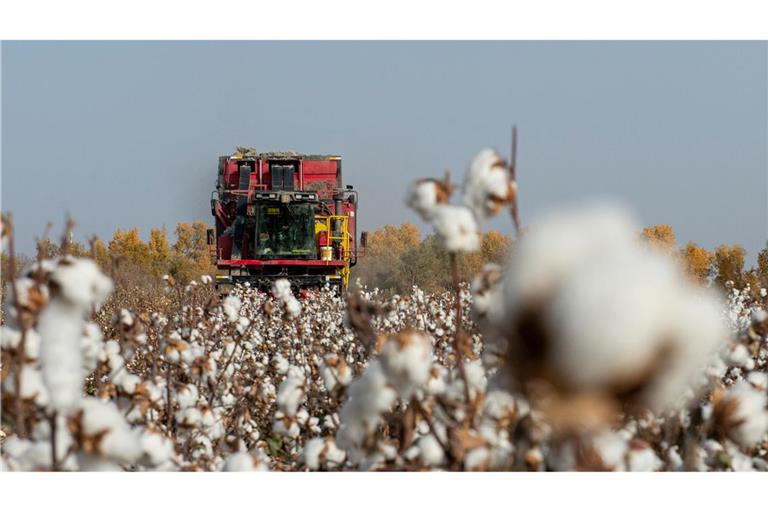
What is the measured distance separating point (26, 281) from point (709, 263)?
16.7 m

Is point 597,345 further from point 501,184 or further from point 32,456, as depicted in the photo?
point 32,456

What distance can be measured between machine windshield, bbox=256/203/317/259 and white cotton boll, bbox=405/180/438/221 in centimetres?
1391

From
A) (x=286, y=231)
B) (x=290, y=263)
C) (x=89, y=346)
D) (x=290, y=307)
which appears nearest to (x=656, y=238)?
(x=89, y=346)

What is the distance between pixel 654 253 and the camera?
776 millimetres

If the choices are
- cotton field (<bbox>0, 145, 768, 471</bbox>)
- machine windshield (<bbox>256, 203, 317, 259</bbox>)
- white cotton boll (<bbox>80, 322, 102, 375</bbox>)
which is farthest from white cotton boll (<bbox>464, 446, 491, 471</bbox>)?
machine windshield (<bbox>256, 203, 317, 259</bbox>)

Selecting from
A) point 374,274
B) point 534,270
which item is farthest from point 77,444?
point 374,274

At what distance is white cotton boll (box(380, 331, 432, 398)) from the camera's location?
1.40 m

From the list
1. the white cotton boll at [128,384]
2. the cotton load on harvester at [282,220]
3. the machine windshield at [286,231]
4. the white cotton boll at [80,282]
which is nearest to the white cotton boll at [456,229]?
the white cotton boll at [80,282]

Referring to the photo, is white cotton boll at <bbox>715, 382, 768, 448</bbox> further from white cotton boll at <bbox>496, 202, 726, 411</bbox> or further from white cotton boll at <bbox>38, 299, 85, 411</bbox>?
white cotton boll at <bbox>38, 299, 85, 411</bbox>

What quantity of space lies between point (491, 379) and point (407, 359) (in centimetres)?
38

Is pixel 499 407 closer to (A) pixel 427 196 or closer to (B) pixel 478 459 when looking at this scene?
(B) pixel 478 459

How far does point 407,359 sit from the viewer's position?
55.1 inches

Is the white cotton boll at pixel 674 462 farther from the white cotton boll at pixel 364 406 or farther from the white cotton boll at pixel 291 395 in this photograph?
the white cotton boll at pixel 291 395

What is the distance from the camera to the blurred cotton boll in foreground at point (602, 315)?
72 centimetres
